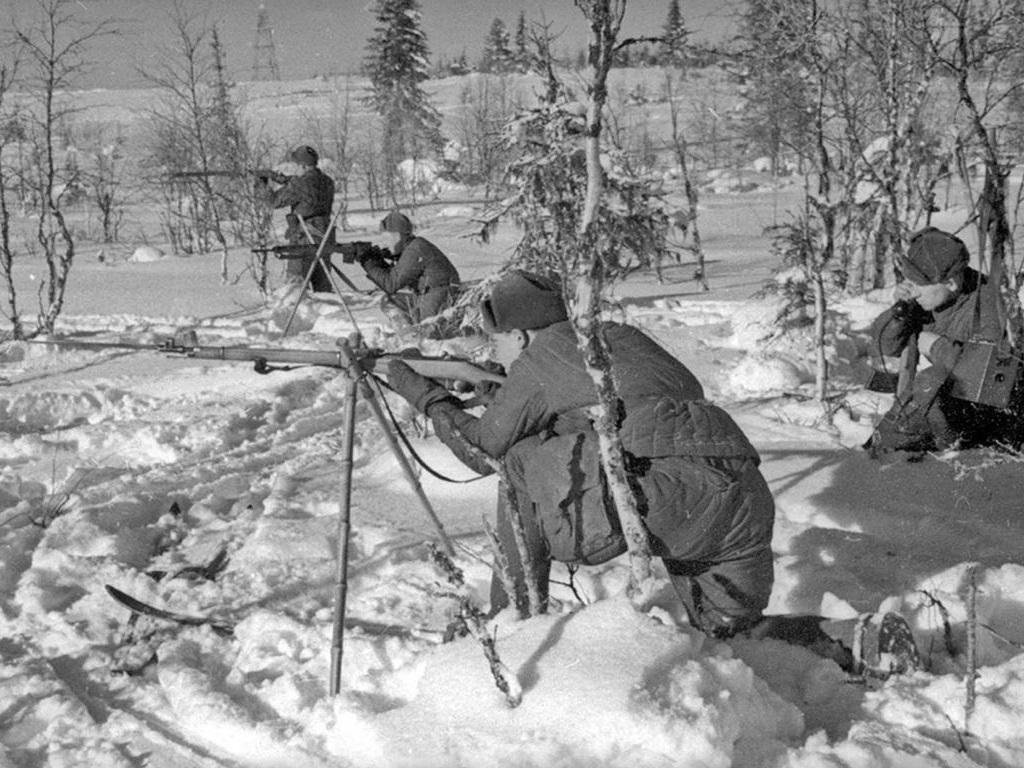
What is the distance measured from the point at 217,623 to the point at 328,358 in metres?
1.04

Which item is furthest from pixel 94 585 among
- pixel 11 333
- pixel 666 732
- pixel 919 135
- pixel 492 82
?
pixel 492 82

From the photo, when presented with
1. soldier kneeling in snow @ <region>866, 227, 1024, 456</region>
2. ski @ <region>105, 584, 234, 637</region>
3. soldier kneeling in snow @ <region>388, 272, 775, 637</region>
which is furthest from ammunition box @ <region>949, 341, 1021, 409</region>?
ski @ <region>105, 584, 234, 637</region>

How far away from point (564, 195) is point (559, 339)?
3290 millimetres

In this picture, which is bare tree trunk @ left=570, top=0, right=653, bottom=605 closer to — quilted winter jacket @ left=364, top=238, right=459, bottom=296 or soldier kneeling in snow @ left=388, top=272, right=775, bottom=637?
soldier kneeling in snow @ left=388, top=272, right=775, bottom=637

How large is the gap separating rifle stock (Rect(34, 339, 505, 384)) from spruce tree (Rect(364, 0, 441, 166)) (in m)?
26.5

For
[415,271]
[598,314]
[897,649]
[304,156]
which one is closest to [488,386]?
[598,314]

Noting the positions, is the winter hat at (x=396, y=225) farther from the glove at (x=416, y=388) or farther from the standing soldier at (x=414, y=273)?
the glove at (x=416, y=388)

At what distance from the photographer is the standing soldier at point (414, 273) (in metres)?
7.05

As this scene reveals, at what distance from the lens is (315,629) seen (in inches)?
113

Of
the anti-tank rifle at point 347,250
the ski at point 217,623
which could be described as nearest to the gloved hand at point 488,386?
the ski at point 217,623

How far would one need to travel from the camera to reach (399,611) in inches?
121

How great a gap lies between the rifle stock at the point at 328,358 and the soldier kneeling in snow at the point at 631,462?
23 cm

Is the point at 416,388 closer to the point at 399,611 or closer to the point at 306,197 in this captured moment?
the point at 399,611

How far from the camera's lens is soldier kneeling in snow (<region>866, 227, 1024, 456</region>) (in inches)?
156
